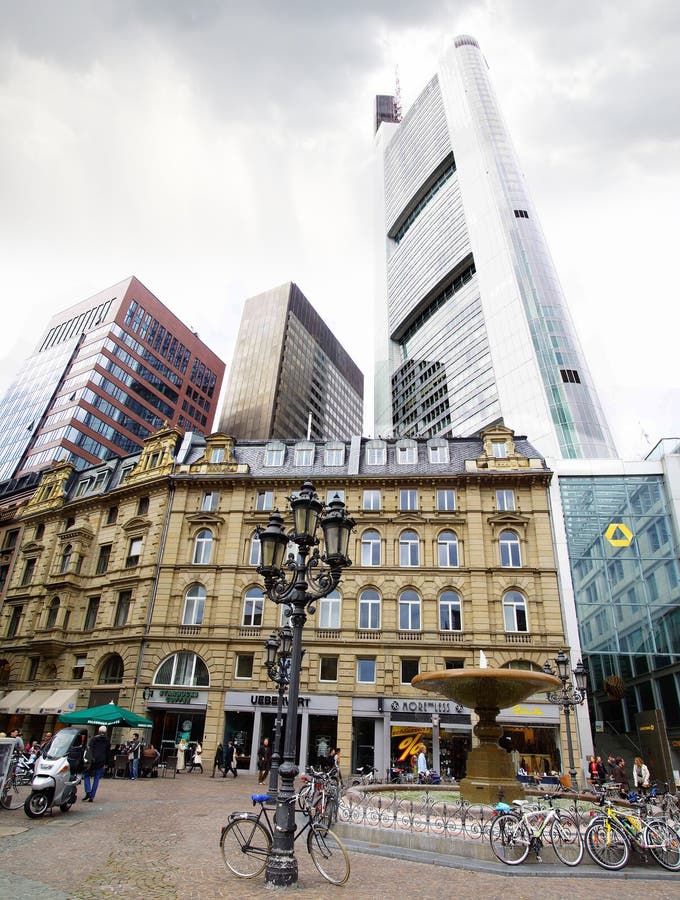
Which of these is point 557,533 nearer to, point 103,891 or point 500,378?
point 103,891

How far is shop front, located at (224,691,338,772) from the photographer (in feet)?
96.3

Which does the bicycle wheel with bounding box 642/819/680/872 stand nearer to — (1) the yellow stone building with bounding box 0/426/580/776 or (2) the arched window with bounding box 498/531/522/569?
(1) the yellow stone building with bounding box 0/426/580/776

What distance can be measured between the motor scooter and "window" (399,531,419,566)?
68.7 ft

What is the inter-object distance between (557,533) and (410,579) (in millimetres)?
8606

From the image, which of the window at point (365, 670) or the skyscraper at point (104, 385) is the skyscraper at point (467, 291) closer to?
the window at point (365, 670)

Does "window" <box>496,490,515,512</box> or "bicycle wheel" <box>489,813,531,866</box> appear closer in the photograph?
"bicycle wheel" <box>489,813,531,866</box>

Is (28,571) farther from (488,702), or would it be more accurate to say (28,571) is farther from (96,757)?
(488,702)

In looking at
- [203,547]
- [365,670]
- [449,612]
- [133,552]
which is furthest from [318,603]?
[133,552]

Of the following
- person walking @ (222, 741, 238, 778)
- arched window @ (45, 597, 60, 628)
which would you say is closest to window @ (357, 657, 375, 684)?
person walking @ (222, 741, 238, 778)

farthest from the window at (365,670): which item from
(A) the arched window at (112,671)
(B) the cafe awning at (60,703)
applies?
(B) the cafe awning at (60,703)

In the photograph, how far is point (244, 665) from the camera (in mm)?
31406

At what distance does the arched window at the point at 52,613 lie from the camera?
120 ft

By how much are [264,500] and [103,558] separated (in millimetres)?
11882

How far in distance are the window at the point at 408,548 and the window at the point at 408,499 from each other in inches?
60.3
